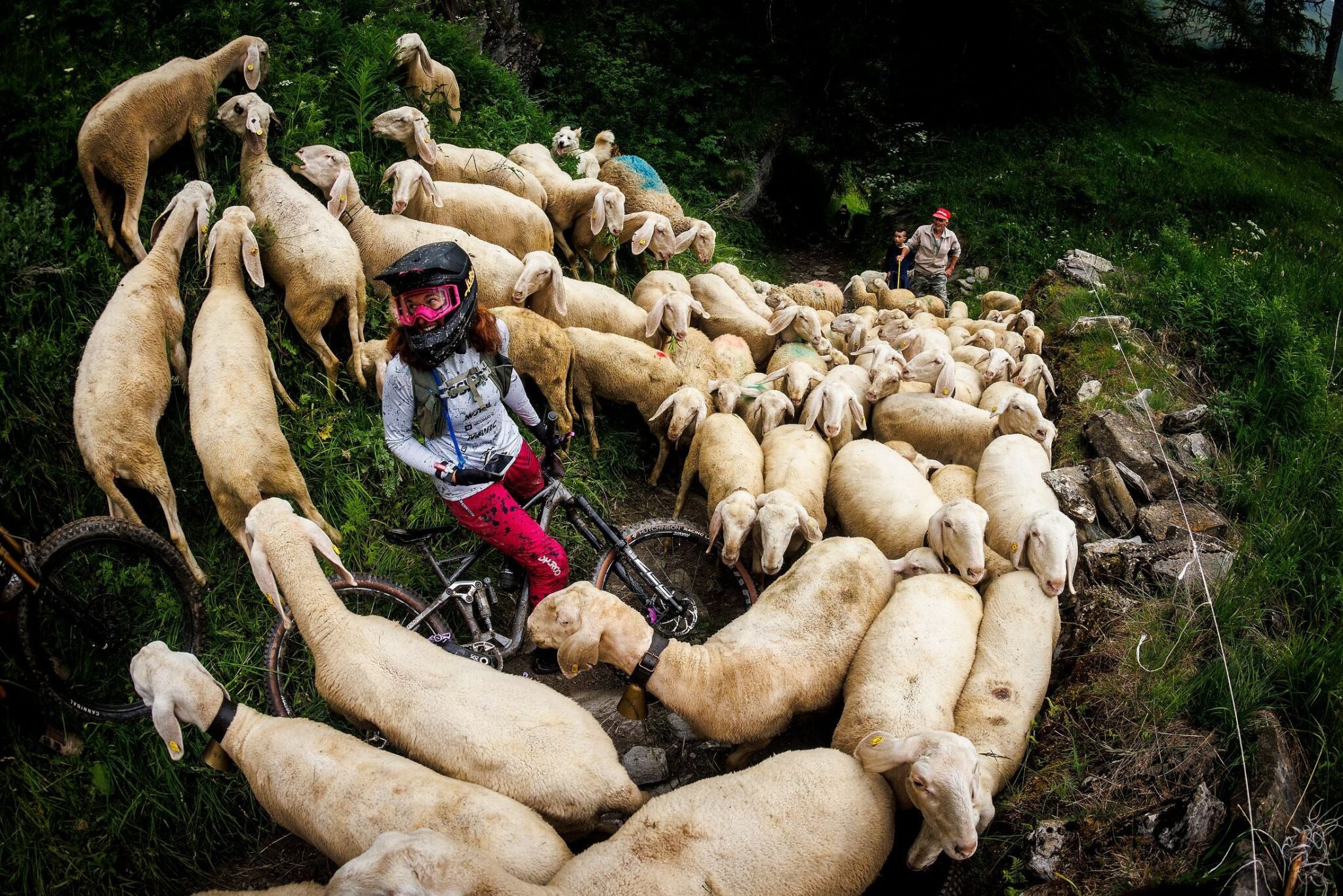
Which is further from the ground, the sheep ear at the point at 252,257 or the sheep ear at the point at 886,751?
the sheep ear at the point at 252,257

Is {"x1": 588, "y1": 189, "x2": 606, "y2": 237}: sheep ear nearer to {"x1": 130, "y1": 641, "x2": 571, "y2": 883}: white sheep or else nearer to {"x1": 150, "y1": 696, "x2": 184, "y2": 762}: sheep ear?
{"x1": 130, "y1": 641, "x2": 571, "y2": 883}: white sheep

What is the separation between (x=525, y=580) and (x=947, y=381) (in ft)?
14.6

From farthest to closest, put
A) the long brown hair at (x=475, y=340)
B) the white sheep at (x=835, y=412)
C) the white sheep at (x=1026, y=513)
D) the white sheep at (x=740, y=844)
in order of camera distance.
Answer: the white sheep at (x=835, y=412)
the white sheep at (x=1026, y=513)
the long brown hair at (x=475, y=340)
the white sheep at (x=740, y=844)

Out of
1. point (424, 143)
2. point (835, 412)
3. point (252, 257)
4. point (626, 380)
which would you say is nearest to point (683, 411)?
point (626, 380)

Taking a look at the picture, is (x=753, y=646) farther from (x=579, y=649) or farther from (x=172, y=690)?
(x=172, y=690)

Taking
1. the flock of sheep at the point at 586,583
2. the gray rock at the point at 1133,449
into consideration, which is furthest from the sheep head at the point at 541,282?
the gray rock at the point at 1133,449

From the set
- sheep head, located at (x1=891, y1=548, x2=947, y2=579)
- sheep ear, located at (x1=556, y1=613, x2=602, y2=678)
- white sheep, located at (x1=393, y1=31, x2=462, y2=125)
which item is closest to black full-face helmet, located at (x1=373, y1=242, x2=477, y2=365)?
sheep ear, located at (x1=556, y1=613, x2=602, y2=678)

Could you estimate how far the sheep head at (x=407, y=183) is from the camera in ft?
21.1

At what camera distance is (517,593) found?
468 cm

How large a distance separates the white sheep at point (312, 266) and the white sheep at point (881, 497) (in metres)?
3.89

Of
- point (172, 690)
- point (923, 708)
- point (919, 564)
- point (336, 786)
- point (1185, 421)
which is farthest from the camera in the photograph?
point (1185, 421)

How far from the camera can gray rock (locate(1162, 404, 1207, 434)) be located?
5.97 m

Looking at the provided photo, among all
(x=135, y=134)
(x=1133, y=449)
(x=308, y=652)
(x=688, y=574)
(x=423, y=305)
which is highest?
(x=135, y=134)

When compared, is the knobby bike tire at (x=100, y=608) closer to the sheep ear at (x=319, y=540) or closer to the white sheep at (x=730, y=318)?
the sheep ear at (x=319, y=540)
